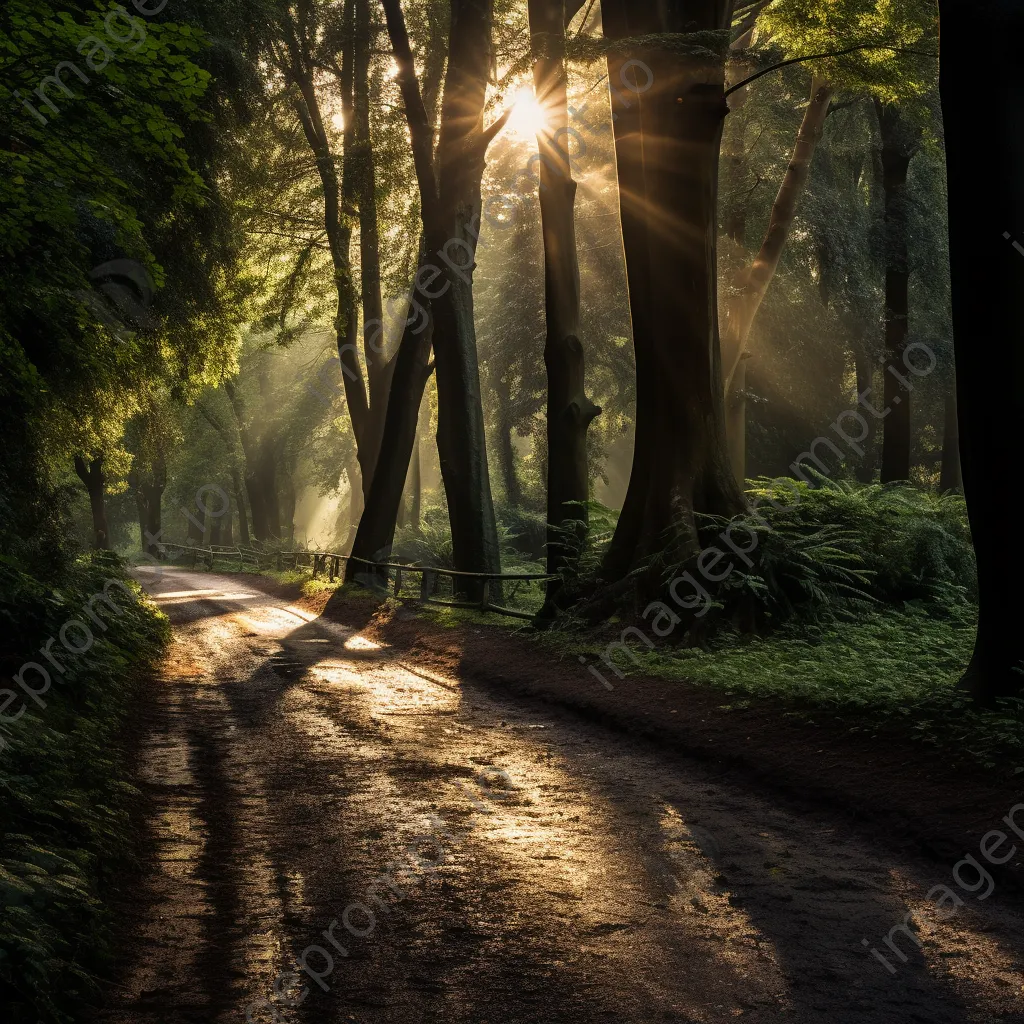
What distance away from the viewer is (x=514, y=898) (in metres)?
5.12

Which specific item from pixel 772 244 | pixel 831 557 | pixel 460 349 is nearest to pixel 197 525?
pixel 460 349

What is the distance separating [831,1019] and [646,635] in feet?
28.5

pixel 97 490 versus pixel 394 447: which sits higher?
pixel 394 447

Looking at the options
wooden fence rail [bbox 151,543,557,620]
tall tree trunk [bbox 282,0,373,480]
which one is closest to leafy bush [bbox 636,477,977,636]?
wooden fence rail [bbox 151,543,557,620]

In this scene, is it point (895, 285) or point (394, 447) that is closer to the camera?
point (394, 447)

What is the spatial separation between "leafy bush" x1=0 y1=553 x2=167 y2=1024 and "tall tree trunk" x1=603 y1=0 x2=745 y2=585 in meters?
6.97

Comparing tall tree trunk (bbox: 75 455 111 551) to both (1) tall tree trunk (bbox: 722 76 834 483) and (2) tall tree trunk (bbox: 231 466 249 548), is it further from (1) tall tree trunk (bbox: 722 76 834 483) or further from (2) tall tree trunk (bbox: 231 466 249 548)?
(1) tall tree trunk (bbox: 722 76 834 483)

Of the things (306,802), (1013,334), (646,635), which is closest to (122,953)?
(306,802)

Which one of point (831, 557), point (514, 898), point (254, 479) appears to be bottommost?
point (514, 898)

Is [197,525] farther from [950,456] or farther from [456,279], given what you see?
[456,279]

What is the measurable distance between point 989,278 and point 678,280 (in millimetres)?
5833

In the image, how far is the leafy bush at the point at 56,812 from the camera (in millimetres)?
3867

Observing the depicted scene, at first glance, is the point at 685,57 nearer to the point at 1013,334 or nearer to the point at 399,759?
Answer: the point at 1013,334

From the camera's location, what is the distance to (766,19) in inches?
608
